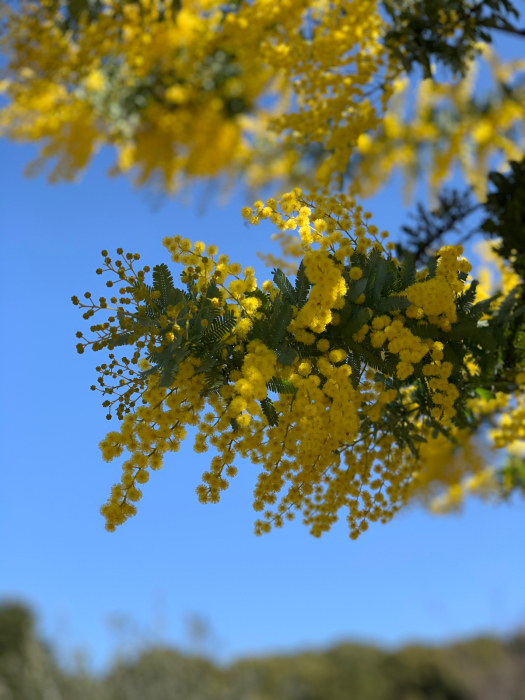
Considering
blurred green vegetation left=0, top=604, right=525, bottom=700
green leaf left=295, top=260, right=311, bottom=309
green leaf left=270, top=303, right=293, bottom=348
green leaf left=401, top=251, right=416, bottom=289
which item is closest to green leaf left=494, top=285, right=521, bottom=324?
green leaf left=401, top=251, right=416, bottom=289

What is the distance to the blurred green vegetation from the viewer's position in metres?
10.5

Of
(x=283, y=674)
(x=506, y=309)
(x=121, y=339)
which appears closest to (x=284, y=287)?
(x=121, y=339)

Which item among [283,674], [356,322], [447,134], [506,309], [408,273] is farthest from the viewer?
[283,674]

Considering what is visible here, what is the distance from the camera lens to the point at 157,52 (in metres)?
6.37

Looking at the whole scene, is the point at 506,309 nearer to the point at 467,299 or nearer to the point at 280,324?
the point at 467,299

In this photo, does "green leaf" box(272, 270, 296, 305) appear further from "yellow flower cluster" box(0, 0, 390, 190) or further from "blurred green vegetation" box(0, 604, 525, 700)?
"blurred green vegetation" box(0, 604, 525, 700)

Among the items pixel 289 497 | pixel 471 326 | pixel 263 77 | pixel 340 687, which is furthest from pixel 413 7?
pixel 340 687

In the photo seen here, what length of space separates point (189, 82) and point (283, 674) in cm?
1278

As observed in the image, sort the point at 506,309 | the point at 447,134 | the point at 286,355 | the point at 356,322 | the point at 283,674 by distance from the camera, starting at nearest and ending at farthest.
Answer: the point at 286,355, the point at 356,322, the point at 506,309, the point at 447,134, the point at 283,674

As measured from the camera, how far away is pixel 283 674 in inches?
535

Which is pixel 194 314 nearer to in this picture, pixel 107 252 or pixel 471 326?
pixel 107 252

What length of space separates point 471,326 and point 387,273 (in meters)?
0.40

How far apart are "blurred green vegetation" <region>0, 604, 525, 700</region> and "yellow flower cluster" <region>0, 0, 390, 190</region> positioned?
28.8ft

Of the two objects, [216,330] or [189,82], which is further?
[189,82]
